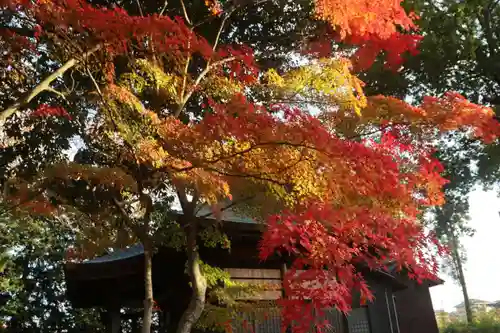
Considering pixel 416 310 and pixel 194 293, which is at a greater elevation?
pixel 194 293

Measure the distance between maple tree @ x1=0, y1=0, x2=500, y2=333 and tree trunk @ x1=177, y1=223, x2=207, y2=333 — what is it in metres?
0.02

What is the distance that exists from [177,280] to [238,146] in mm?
3979

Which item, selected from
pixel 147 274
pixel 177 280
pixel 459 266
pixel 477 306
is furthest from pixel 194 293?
pixel 477 306

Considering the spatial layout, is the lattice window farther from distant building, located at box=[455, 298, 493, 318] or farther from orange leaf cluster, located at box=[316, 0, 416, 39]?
distant building, located at box=[455, 298, 493, 318]

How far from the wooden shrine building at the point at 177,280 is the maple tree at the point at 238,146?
95cm

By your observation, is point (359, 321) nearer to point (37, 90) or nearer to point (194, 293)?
point (194, 293)

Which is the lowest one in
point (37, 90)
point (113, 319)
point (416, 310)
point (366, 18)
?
point (416, 310)

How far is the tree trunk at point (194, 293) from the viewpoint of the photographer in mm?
5846

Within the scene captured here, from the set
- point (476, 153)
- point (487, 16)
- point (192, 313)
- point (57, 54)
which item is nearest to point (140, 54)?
point (57, 54)

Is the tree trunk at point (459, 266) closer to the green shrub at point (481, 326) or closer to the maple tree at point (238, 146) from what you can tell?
the green shrub at point (481, 326)

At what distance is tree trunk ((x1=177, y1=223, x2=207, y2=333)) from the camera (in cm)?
585

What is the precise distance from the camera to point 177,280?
8734 millimetres

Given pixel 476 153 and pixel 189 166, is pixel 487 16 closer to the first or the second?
pixel 476 153

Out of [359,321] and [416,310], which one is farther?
[416,310]
